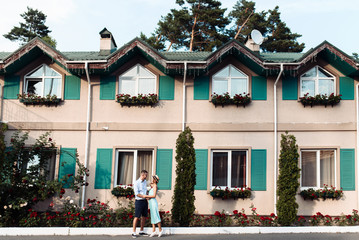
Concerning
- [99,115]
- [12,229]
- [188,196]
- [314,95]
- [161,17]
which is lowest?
[12,229]

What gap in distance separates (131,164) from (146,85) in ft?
8.65

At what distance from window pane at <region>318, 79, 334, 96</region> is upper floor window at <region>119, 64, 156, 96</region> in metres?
5.44

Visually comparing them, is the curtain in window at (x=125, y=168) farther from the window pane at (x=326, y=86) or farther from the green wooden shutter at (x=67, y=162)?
the window pane at (x=326, y=86)

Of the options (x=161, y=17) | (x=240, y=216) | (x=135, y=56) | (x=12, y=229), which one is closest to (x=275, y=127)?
(x=240, y=216)

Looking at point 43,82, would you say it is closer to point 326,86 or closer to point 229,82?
point 229,82

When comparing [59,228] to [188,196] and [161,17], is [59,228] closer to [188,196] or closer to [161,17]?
[188,196]

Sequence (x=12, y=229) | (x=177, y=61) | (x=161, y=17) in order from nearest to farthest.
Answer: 1. (x=12, y=229)
2. (x=177, y=61)
3. (x=161, y=17)

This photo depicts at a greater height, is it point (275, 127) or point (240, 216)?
point (275, 127)

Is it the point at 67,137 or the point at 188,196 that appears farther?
the point at 67,137

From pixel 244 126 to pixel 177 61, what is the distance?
2.95 meters

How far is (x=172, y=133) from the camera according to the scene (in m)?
12.3

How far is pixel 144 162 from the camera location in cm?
1234

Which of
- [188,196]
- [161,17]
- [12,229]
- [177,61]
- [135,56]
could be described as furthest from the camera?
[161,17]

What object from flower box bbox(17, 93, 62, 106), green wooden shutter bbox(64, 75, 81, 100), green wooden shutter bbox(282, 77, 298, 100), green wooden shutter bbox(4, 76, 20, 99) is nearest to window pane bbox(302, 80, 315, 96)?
green wooden shutter bbox(282, 77, 298, 100)
